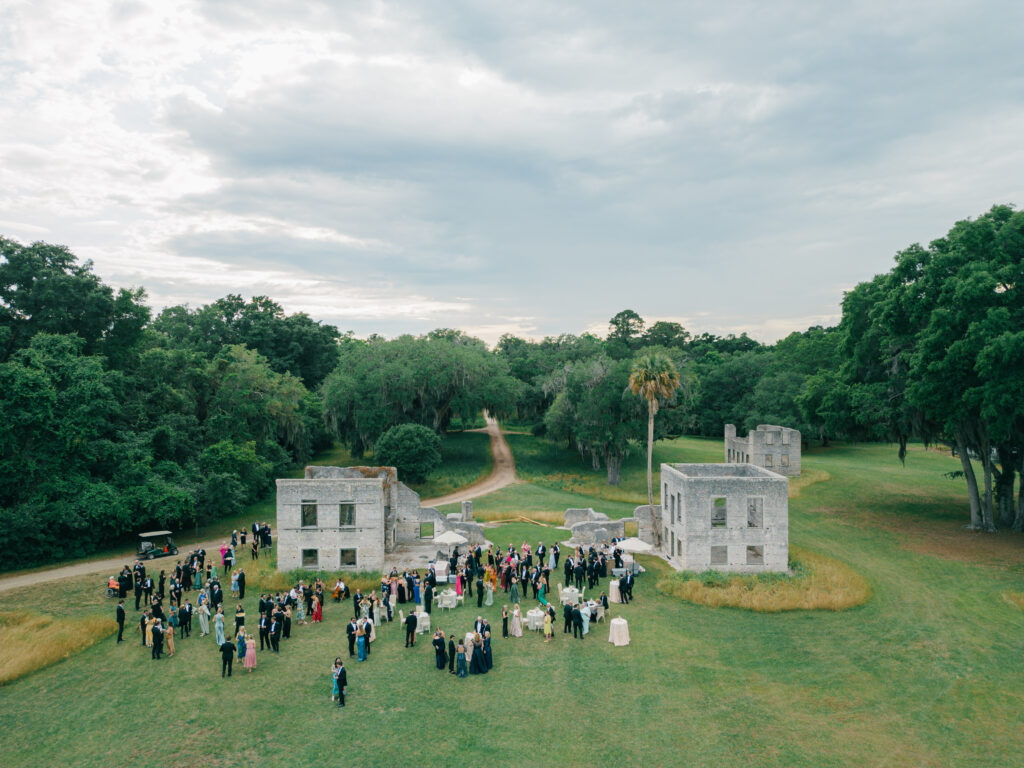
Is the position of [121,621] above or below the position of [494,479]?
below

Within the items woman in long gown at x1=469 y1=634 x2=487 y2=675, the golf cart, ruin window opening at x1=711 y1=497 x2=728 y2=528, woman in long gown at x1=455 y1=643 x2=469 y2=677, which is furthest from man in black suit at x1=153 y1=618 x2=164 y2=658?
ruin window opening at x1=711 y1=497 x2=728 y2=528

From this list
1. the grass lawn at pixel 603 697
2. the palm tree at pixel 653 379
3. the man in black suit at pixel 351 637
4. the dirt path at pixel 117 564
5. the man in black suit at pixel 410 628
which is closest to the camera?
the grass lawn at pixel 603 697

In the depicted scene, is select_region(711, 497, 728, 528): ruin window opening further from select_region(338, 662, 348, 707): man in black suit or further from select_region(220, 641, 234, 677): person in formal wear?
select_region(220, 641, 234, 677): person in formal wear

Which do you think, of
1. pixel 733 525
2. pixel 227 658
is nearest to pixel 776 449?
pixel 733 525

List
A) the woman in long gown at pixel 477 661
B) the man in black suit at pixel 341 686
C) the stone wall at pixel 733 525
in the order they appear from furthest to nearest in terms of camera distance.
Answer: the stone wall at pixel 733 525, the woman in long gown at pixel 477 661, the man in black suit at pixel 341 686

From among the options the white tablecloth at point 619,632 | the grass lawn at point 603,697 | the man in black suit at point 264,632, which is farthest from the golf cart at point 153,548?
the white tablecloth at point 619,632

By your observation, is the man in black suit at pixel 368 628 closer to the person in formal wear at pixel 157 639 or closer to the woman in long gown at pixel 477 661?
the woman in long gown at pixel 477 661

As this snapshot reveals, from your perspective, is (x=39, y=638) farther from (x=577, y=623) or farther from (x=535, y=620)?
(x=577, y=623)
